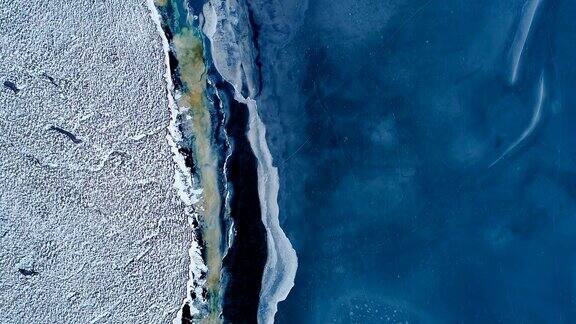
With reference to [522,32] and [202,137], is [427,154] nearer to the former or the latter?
[522,32]

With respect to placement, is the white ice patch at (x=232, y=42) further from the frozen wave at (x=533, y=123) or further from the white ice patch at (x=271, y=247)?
the frozen wave at (x=533, y=123)

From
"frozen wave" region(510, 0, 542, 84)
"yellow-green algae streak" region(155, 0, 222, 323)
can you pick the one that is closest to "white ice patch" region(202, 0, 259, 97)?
"yellow-green algae streak" region(155, 0, 222, 323)

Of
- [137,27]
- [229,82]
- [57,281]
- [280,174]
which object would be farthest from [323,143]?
[57,281]

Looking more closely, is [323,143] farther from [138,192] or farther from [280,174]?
[138,192]

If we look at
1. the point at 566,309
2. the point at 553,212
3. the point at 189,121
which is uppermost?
the point at 189,121

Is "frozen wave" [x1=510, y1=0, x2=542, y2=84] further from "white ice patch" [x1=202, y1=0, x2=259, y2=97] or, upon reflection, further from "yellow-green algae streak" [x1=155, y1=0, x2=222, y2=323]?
"yellow-green algae streak" [x1=155, y1=0, x2=222, y2=323]

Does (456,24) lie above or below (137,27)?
below
